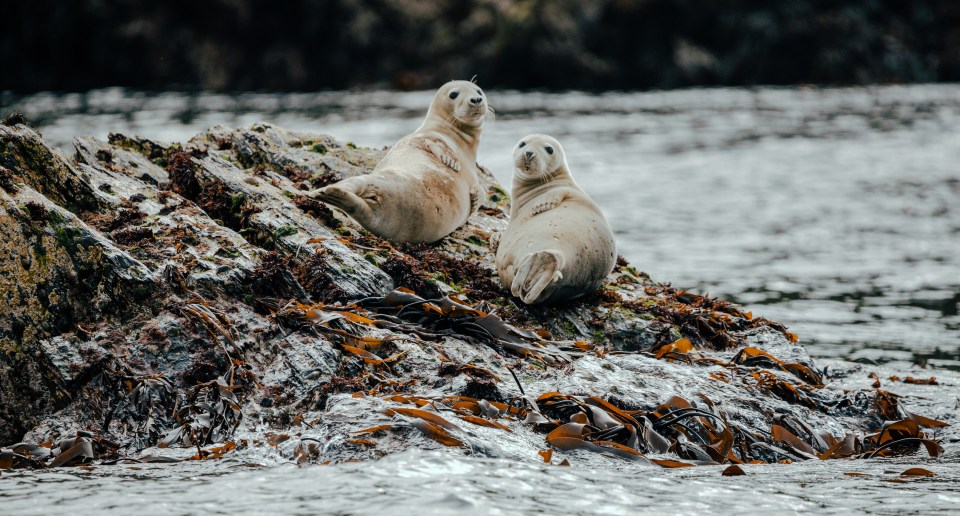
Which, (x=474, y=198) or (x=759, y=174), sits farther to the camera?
(x=759, y=174)

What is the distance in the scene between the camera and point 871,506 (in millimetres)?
3344

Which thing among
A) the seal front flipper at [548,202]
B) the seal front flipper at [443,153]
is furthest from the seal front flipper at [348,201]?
the seal front flipper at [548,202]

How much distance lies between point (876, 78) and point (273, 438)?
43.5m

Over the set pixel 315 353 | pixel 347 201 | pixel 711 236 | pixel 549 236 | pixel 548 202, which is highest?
pixel 711 236

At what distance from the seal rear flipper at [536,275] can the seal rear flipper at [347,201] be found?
1.18 m

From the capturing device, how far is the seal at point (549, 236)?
248 inches

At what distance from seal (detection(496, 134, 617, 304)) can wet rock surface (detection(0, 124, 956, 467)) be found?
20 centimetres

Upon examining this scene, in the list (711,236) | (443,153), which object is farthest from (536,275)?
(711,236)

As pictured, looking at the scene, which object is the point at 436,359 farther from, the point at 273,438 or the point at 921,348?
the point at 921,348

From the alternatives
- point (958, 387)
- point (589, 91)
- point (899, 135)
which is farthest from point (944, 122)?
point (958, 387)

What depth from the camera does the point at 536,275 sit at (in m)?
6.27

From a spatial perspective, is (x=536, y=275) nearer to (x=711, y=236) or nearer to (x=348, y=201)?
(x=348, y=201)

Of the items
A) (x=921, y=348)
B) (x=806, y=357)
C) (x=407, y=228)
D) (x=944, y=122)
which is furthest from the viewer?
(x=944, y=122)

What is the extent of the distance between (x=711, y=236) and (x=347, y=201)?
8610 millimetres
